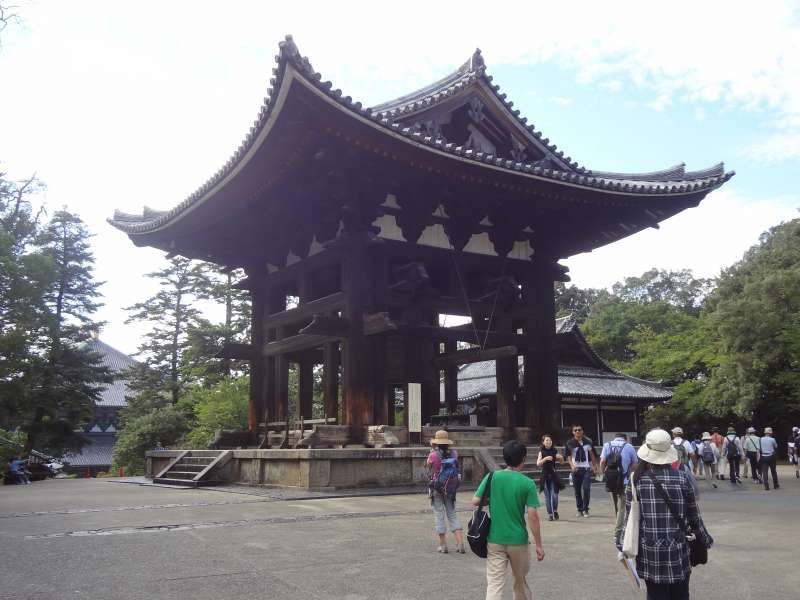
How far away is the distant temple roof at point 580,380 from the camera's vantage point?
31609mm

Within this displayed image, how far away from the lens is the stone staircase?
54.7ft

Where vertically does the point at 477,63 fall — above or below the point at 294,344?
above

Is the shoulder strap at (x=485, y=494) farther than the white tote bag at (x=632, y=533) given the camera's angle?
Yes

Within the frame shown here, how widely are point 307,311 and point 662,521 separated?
46.8ft

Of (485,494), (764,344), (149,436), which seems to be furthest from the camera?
(149,436)

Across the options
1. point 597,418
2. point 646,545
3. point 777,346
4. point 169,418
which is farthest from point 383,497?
point 777,346

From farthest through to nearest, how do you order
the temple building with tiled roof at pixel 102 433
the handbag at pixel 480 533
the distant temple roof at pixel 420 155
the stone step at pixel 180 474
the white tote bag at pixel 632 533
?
the temple building with tiled roof at pixel 102 433 < the stone step at pixel 180 474 < the distant temple roof at pixel 420 155 < the handbag at pixel 480 533 < the white tote bag at pixel 632 533

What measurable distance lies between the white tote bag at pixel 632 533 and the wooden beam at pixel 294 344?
488 inches

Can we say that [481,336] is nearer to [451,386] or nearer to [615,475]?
[451,386]

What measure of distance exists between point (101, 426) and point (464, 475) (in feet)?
144

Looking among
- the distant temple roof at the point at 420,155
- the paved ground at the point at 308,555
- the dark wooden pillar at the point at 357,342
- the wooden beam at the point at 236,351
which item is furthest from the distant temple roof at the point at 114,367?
the paved ground at the point at 308,555

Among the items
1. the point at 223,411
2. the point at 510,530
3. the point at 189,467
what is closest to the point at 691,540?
the point at 510,530

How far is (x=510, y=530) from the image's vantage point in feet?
16.5

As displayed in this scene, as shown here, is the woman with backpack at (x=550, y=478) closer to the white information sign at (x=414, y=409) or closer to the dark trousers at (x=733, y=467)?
the white information sign at (x=414, y=409)
